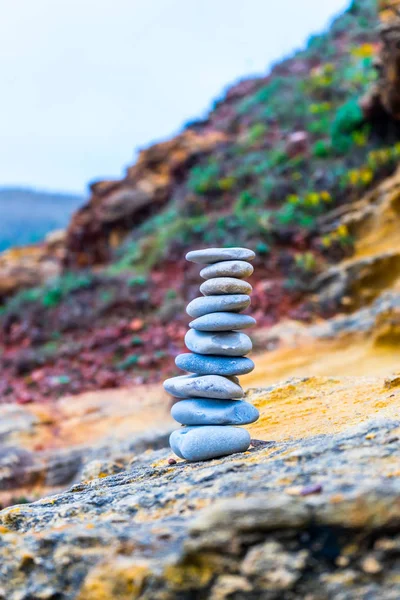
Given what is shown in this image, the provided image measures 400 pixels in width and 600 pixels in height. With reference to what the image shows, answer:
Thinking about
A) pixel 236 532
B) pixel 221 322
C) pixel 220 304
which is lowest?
pixel 236 532

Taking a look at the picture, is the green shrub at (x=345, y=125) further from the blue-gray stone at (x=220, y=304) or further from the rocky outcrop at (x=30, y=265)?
the blue-gray stone at (x=220, y=304)

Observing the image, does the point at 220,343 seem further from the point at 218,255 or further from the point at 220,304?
the point at 218,255

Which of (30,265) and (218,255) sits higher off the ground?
(30,265)

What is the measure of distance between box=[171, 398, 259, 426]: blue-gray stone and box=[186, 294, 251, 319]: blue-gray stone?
0.57 meters

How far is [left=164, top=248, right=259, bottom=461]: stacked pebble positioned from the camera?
3.03 meters

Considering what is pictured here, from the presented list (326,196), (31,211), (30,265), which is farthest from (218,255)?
(31,211)

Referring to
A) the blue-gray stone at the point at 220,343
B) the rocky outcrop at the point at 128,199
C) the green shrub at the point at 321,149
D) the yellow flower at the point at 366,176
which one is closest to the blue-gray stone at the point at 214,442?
the blue-gray stone at the point at 220,343

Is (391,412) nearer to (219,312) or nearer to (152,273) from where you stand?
(219,312)

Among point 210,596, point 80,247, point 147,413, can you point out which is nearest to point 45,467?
point 147,413

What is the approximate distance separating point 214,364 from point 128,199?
12.9 metres

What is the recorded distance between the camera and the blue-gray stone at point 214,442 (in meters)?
3.00

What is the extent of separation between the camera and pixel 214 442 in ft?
9.86

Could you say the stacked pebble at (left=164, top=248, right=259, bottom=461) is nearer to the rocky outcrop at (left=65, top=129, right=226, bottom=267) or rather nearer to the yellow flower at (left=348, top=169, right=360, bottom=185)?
the yellow flower at (left=348, top=169, right=360, bottom=185)

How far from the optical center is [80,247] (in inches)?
626
